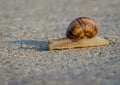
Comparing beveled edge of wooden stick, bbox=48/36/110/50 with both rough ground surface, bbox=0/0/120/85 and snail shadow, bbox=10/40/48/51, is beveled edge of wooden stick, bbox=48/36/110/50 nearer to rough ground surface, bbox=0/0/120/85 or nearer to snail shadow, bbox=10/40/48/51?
rough ground surface, bbox=0/0/120/85

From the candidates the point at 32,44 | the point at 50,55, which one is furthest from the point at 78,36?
the point at 32,44

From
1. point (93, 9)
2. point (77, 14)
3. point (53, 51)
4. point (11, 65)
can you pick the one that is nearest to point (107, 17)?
point (77, 14)

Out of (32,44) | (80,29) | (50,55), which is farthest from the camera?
(32,44)

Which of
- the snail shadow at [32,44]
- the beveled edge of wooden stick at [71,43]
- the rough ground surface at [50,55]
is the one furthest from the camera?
the snail shadow at [32,44]

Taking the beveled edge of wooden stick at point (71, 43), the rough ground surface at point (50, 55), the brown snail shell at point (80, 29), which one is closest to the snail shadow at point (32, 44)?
the rough ground surface at point (50, 55)

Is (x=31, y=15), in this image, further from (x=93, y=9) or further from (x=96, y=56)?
(x=96, y=56)

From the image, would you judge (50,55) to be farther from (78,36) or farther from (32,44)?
(32,44)

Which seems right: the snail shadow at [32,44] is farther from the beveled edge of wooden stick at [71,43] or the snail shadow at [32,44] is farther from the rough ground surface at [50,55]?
the beveled edge of wooden stick at [71,43]
